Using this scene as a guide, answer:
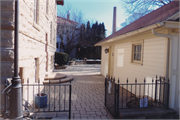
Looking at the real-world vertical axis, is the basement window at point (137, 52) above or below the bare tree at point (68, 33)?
below

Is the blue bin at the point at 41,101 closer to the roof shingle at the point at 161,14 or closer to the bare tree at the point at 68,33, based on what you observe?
the roof shingle at the point at 161,14

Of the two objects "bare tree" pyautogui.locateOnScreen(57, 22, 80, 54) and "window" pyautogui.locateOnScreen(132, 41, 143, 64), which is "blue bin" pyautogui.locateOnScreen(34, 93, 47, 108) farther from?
"bare tree" pyautogui.locateOnScreen(57, 22, 80, 54)

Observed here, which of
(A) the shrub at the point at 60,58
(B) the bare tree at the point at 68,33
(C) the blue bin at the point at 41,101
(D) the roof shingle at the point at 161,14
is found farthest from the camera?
(B) the bare tree at the point at 68,33

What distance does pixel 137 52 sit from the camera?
21.4 ft

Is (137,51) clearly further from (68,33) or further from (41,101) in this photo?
(68,33)

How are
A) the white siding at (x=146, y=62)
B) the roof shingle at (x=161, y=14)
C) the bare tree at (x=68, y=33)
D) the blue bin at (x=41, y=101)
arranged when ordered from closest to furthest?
the roof shingle at (x=161, y=14) → the blue bin at (x=41, y=101) → the white siding at (x=146, y=62) → the bare tree at (x=68, y=33)

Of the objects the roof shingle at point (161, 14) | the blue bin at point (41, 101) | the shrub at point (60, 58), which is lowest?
the blue bin at point (41, 101)

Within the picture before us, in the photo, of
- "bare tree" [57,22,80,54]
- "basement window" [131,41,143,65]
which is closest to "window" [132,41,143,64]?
"basement window" [131,41,143,65]

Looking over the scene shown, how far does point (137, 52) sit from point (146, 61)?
0.98 meters

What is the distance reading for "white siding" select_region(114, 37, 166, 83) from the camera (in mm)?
4752

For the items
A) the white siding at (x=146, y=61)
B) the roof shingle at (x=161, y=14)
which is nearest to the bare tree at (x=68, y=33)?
the white siding at (x=146, y=61)

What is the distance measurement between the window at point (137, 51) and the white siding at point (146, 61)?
22cm

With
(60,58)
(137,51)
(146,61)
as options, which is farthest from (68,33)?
(146,61)

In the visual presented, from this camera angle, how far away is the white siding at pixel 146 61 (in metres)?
4.75
